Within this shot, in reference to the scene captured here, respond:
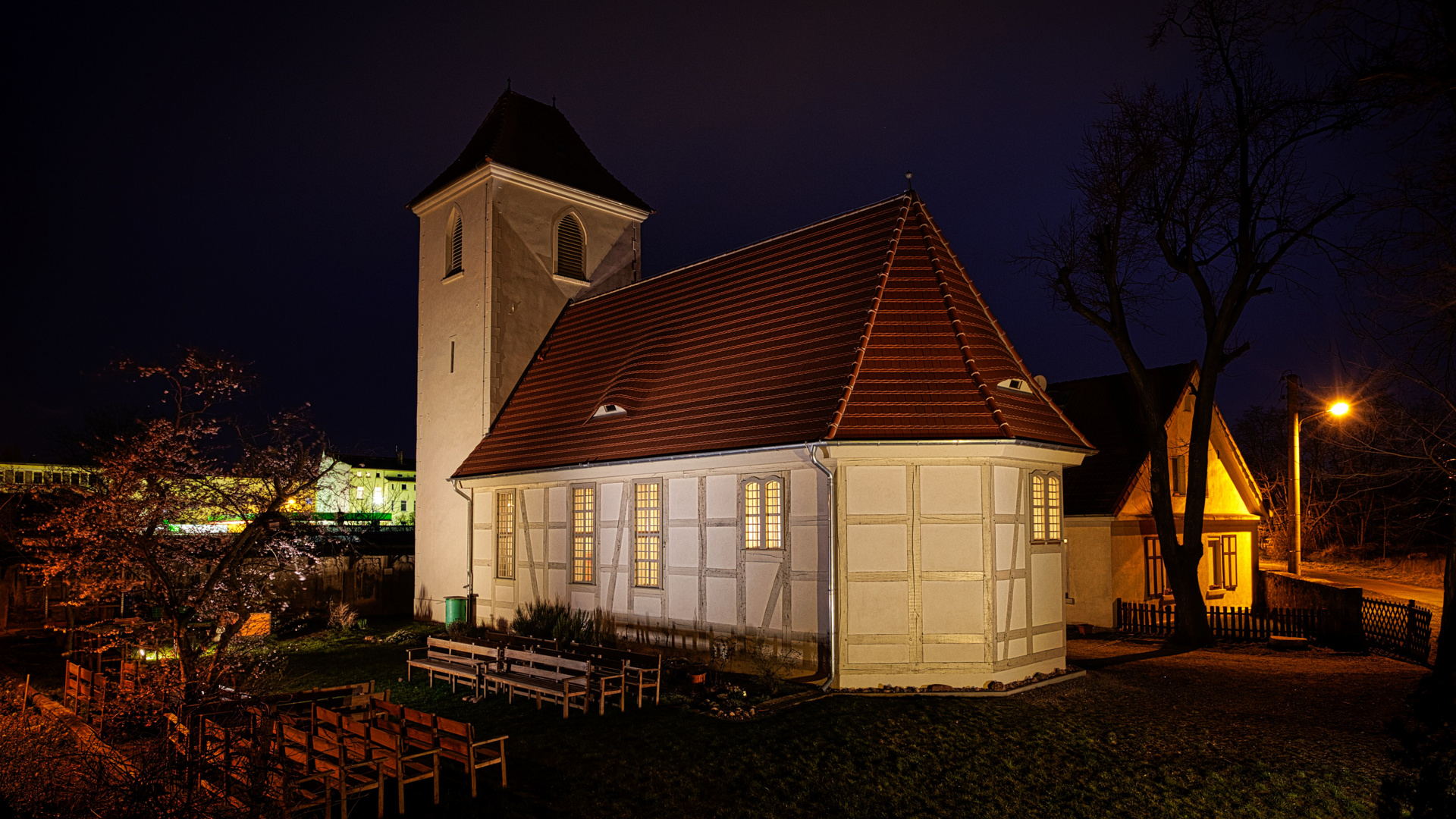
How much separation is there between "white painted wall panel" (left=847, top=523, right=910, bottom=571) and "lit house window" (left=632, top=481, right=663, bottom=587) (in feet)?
13.7

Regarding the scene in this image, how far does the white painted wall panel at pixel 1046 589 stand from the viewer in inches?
566

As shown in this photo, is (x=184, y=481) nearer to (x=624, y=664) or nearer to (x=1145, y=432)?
(x=624, y=664)

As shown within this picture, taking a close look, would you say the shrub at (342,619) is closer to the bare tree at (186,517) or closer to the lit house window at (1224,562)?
the bare tree at (186,517)

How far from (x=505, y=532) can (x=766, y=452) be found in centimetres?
883

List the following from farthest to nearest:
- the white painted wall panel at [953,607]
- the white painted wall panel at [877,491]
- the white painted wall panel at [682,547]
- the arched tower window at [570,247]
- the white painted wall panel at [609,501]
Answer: the arched tower window at [570,247]
the white painted wall panel at [609,501]
the white painted wall panel at [682,547]
the white painted wall panel at [877,491]
the white painted wall panel at [953,607]

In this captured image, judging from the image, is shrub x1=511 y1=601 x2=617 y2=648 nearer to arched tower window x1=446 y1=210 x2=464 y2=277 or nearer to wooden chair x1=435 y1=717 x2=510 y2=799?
wooden chair x1=435 y1=717 x2=510 y2=799

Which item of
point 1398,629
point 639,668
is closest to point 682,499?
point 639,668

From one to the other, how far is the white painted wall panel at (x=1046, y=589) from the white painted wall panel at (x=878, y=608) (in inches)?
90.4

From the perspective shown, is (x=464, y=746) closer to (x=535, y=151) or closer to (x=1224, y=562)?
(x=535, y=151)

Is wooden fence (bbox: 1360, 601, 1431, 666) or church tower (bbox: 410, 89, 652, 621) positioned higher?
church tower (bbox: 410, 89, 652, 621)

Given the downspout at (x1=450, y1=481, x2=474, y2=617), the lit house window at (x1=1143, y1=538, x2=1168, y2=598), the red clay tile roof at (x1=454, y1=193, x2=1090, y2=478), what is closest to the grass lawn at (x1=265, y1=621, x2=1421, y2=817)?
the red clay tile roof at (x1=454, y1=193, x2=1090, y2=478)

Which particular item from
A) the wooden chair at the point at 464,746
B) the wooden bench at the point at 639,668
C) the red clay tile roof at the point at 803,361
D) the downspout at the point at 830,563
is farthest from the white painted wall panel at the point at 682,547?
the wooden chair at the point at 464,746

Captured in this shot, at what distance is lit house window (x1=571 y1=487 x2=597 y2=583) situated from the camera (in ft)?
59.1

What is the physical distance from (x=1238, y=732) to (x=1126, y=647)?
7928mm
